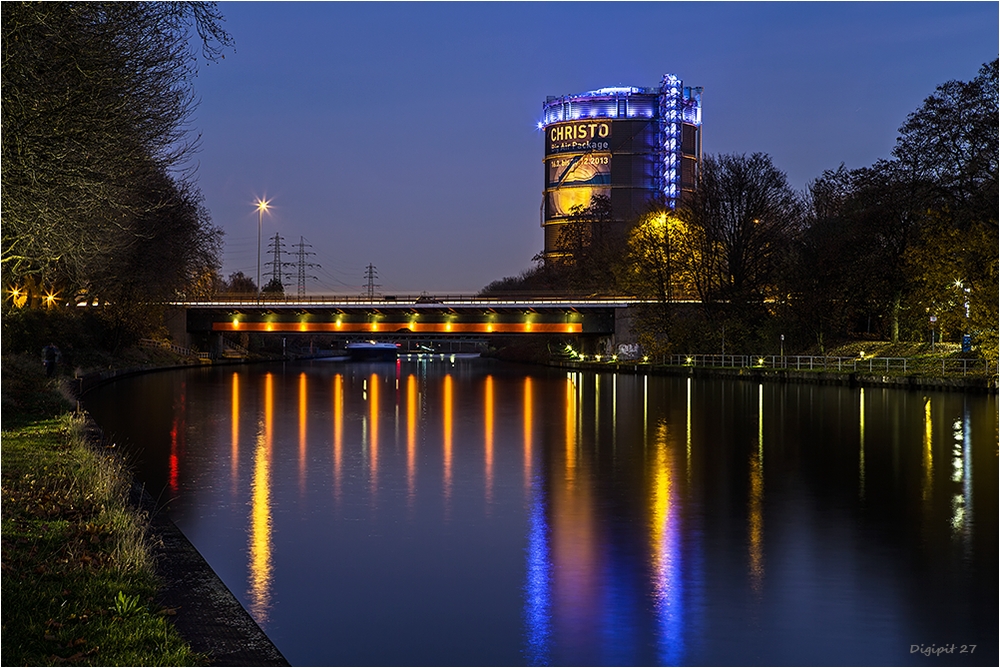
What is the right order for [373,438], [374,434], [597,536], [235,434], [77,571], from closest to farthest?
[77,571], [597,536], [373,438], [235,434], [374,434]

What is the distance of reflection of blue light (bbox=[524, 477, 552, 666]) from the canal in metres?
0.04

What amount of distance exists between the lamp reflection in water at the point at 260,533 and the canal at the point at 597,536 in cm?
5

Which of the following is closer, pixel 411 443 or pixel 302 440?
pixel 411 443

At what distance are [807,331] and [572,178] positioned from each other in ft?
293

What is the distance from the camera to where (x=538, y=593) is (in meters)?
11.2

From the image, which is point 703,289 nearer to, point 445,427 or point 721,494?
point 445,427

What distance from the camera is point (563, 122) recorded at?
534ft

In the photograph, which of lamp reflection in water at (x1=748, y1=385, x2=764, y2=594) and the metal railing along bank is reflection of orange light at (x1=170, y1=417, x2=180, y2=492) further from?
the metal railing along bank

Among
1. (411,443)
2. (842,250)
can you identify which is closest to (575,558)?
(411,443)

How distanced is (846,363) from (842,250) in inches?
337

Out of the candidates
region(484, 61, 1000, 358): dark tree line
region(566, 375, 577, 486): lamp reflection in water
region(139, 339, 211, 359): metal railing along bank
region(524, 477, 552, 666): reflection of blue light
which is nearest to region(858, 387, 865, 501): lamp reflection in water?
region(566, 375, 577, 486): lamp reflection in water

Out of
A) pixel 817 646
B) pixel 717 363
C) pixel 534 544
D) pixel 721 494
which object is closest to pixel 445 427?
pixel 721 494

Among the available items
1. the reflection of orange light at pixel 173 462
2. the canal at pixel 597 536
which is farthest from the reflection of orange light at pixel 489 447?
the reflection of orange light at pixel 173 462

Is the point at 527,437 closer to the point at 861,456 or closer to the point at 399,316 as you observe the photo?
the point at 861,456
